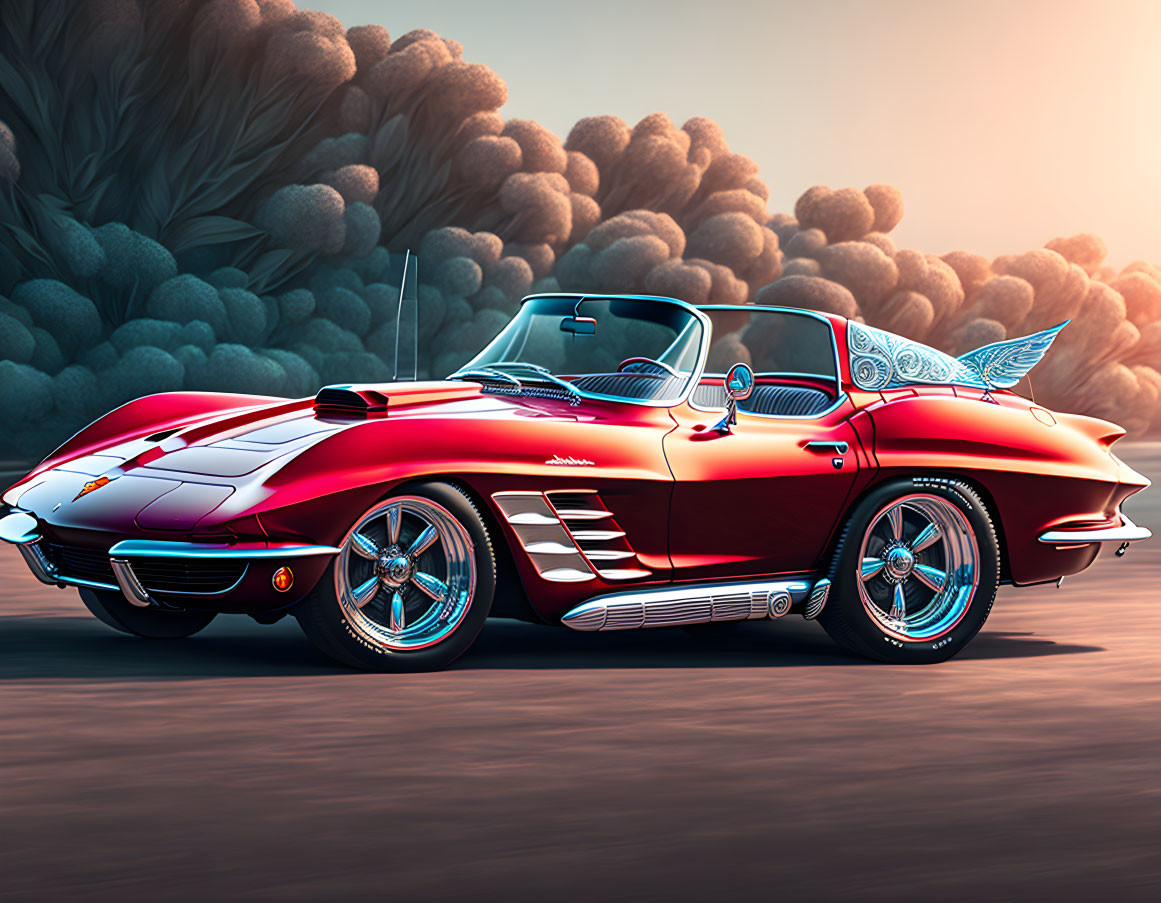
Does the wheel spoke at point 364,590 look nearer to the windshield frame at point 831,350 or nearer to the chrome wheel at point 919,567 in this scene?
the windshield frame at point 831,350

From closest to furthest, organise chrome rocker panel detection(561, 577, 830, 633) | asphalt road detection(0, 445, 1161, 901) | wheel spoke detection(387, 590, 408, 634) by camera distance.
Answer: asphalt road detection(0, 445, 1161, 901), wheel spoke detection(387, 590, 408, 634), chrome rocker panel detection(561, 577, 830, 633)

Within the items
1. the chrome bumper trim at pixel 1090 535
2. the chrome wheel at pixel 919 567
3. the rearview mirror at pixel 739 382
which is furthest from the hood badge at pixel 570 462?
the chrome bumper trim at pixel 1090 535

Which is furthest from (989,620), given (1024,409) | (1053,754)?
(1053,754)

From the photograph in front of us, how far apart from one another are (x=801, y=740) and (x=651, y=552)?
1595 millimetres

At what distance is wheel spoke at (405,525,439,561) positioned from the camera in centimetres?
703

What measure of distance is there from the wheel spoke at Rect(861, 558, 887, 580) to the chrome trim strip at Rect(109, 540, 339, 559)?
8.32ft

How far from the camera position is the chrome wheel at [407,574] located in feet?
22.9

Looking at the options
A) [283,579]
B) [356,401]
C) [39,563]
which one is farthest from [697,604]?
[39,563]

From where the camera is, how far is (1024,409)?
8.53 meters

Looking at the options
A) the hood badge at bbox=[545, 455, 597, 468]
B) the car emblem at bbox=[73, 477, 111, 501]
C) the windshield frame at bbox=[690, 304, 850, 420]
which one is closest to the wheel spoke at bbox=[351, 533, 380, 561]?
the hood badge at bbox=[545, 455, 597, 468]

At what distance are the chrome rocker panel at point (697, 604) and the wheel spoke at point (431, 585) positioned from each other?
Answer: 0.53m

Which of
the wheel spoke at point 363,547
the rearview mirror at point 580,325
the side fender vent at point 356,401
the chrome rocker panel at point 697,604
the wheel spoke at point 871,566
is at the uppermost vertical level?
the rearview mirror at point 580,325

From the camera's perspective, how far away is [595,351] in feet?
27.8

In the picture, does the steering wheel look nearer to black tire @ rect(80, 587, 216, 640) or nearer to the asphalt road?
the asphalt road
